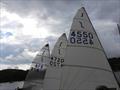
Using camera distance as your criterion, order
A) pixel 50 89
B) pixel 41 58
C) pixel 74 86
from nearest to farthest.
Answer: pixel 74 86 < pixel 50 89 < pixel 41 58

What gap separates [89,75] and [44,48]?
55.3 feet

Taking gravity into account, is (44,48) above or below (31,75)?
above

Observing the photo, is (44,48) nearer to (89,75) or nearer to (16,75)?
(89,75)

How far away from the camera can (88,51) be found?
2223 cm

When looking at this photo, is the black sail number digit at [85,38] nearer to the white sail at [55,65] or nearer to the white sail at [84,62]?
the white sail at [84,62]

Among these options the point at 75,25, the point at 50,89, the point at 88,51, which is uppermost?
the point at 75,25

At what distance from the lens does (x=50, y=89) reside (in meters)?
32.8

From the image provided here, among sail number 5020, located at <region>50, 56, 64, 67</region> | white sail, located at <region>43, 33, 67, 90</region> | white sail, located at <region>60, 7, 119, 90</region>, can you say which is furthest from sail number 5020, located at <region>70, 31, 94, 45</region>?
sail number 5020, located at <region>50, 56, 64, 67</region>

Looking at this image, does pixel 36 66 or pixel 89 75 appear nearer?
pixel 89 75

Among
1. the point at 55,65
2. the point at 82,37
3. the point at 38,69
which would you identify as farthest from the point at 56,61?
the point at 82,37

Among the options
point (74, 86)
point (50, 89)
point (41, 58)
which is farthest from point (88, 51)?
point (41, 58)

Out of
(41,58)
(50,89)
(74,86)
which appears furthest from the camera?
(41,58)

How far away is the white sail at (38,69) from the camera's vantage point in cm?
3703

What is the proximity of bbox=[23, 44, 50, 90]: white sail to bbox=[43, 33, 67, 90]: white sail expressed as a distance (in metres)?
2.36
